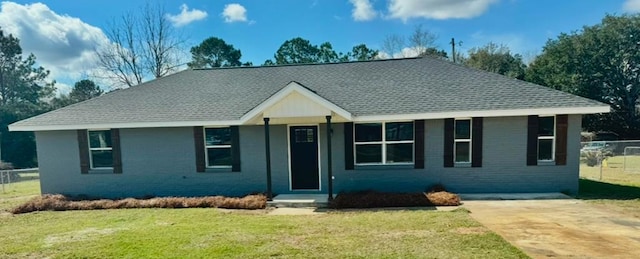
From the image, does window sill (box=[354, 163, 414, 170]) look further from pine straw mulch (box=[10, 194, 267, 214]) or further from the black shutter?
pine straw mulch (box=[10, 194, 267, 214])

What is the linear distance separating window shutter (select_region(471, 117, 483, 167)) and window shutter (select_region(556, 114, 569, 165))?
2139 millimetres

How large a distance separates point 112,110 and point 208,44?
34.2m

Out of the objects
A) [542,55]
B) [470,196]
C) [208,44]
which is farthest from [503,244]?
[208,44]

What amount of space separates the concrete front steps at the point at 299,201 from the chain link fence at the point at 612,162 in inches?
424

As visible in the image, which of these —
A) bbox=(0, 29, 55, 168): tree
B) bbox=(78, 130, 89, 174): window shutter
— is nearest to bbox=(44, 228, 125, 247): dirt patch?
bbox=(78, 130, 89, 174): window shutter

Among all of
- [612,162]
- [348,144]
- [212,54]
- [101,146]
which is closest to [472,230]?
[348,144]

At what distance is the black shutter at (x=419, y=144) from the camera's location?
33.4 ft

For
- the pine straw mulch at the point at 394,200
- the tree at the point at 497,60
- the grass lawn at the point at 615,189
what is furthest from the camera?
the tree at the point at 497,60

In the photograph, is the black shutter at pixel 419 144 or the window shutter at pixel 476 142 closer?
the window shutter at pixel 476 142

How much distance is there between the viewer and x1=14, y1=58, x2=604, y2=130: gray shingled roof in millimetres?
10148

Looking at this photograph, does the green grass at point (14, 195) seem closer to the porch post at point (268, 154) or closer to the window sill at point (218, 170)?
the window sill at point (218, 170)

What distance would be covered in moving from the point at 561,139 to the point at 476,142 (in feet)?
7.67

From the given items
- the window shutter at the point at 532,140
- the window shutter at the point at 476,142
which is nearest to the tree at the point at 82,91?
the window shutter at the point at 476,142

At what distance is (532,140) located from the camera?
984cm
